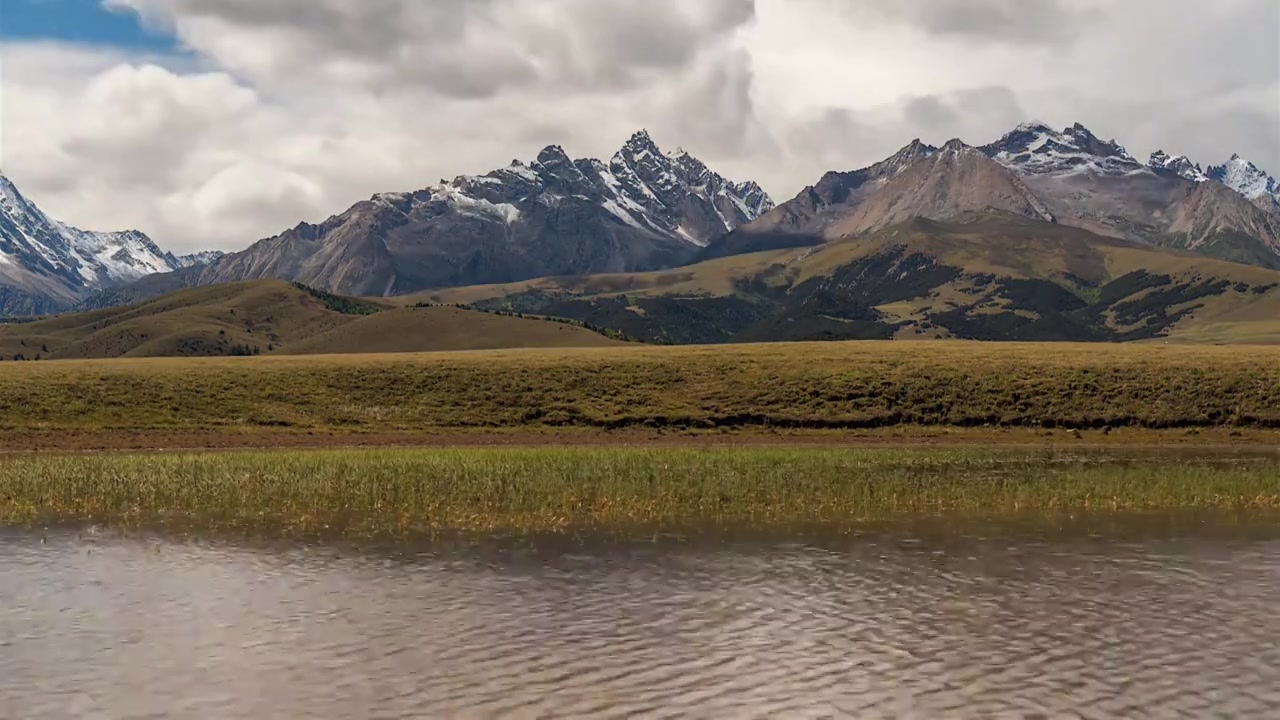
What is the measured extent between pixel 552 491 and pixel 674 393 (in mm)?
46556

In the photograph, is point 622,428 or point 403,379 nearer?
point 622,428

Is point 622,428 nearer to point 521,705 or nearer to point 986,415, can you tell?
point 986,415

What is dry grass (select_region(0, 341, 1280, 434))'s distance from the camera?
8650 centimetres

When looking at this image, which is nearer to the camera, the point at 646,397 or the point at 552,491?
the point at 552,491

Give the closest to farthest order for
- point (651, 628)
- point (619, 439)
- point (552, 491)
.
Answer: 1. point (651, 628)
2. point (552, 491)
3. point (619, 439)

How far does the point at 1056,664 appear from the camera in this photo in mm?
24016

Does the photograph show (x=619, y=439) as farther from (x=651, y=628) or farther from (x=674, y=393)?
(x=651, y=628)

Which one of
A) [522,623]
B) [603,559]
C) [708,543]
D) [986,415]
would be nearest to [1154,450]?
[986,415]

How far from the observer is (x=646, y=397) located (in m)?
93.8

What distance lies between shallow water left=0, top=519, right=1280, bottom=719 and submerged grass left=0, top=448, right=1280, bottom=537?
16.4ft

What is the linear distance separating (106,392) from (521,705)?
271 ft

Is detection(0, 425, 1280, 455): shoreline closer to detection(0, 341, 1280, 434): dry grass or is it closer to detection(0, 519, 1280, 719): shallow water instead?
detection(0, 341, 1280, 434): dry grass

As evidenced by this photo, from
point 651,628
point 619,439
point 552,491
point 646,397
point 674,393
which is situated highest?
point 674,393

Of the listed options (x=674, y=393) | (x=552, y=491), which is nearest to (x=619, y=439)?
(x=674, y=393)
